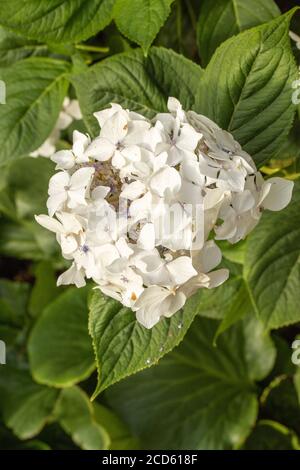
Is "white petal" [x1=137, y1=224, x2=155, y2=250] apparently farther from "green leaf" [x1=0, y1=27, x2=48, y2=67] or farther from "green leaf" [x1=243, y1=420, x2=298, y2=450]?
"green leaf" [x1=243, y1=420, x2=298, y2=450]

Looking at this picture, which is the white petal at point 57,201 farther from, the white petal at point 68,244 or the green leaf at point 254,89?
the green leaf at point 254,89

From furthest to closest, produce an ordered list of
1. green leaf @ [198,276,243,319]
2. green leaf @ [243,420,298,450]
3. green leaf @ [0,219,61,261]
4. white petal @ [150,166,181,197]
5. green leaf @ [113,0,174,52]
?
green leaf @ [0,219,61,261], green leaf @ [243,420,298,450], green leaf @ [198,276,243,319], green leaf @ [113,0,174,52], white petal @ [150,166,181,197]

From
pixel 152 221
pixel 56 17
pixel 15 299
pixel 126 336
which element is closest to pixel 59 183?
pixel 152 221

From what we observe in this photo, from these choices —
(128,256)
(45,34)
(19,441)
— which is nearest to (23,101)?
(45,34)

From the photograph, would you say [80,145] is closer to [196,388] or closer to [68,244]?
[68,244]

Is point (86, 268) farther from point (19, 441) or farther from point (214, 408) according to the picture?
point (19, 441)

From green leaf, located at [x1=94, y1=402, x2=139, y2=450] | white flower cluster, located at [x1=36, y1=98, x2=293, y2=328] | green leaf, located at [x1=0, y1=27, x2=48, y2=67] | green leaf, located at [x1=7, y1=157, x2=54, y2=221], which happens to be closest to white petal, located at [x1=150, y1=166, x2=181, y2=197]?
white flower cluster, located at [x1=36, y1=98, x2=293, y2=328]
